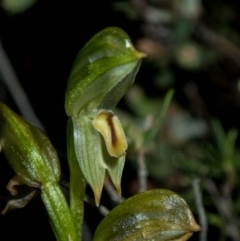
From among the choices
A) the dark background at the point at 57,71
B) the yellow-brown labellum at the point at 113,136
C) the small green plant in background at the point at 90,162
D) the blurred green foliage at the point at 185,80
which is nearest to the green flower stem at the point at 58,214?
the small green plant in background at the point at 90,162

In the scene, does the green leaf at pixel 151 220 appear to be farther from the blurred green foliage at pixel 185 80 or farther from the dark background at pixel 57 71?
the dark background at pixel 57 71

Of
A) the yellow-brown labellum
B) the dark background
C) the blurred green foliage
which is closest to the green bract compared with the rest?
the yellow-brown labellum

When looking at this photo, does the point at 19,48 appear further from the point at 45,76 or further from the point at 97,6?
the point at 97,6

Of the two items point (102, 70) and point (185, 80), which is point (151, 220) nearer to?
point (102, 70)

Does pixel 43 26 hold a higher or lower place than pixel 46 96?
higher

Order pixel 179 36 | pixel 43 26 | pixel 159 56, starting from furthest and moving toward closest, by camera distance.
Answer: pixel 43 26 → pixel 159 56 → pixel 179 36

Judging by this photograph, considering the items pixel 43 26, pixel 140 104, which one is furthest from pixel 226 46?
pixel 43 26

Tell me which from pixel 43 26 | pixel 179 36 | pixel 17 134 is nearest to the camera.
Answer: pixel 17 134

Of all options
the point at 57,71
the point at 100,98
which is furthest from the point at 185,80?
the point at 100,98
